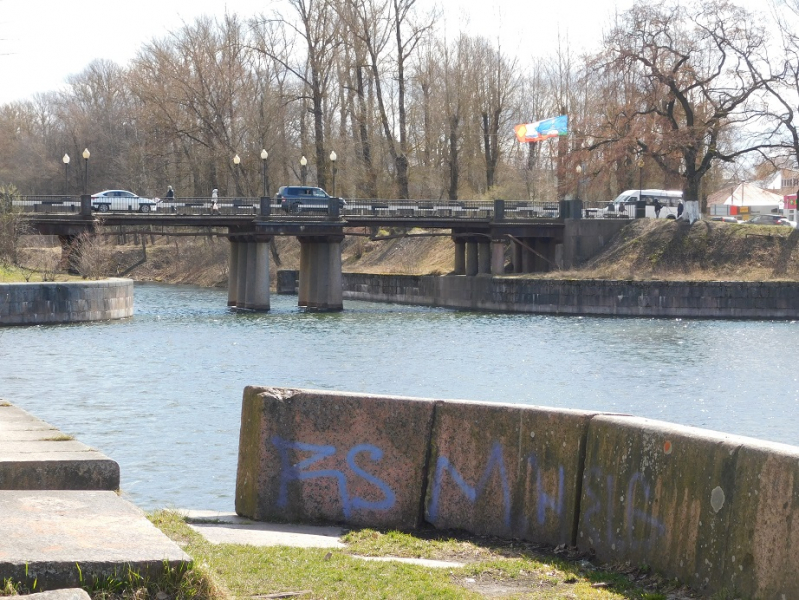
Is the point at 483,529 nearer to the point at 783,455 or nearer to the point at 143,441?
the point at 783,455

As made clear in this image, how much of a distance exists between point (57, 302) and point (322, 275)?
16.8m

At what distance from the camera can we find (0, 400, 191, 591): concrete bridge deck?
5531 millimetres

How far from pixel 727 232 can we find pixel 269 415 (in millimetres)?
56475

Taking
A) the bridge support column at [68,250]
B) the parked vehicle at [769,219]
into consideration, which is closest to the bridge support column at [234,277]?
the bridge support column at [68,250]

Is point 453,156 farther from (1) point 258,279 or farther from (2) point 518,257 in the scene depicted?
(1) point 258,279

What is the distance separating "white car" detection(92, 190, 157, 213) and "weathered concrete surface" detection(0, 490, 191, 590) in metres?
53.4

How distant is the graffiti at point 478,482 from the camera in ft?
28.1

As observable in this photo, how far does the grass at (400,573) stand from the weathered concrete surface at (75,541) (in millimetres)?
305

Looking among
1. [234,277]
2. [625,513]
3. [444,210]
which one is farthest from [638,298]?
[625,513]

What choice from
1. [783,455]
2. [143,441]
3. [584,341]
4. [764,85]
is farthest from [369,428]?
→ [764,85]

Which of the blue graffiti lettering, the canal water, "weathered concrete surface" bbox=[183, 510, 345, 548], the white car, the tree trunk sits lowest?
the canal water

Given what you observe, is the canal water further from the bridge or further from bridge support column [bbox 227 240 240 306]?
bridge support column [bbox 227 240 240 306]

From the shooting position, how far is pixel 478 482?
8672 mm

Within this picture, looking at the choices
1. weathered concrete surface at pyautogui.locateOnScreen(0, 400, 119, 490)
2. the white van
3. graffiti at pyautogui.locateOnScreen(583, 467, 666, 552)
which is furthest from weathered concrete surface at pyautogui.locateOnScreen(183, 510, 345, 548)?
the white van
